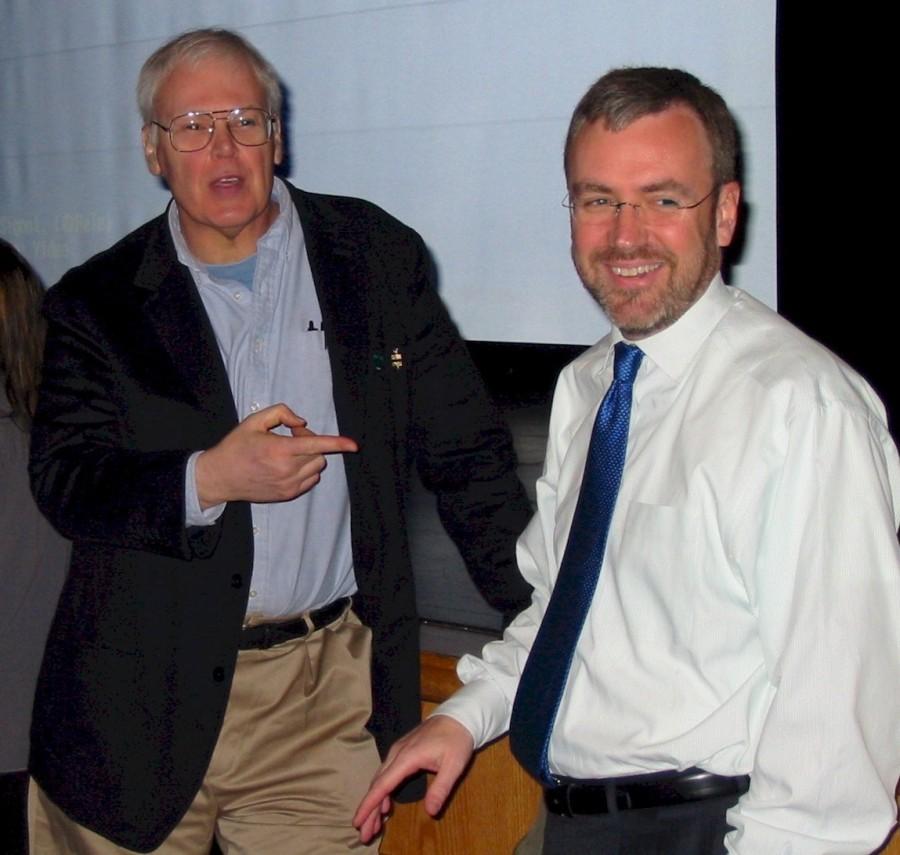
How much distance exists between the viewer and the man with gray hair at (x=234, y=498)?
172cm

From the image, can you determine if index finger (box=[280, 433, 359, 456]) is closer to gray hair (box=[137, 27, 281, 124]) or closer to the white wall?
gray hair (box=[137, 27, 281, 124])

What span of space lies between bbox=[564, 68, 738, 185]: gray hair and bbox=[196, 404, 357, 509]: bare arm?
0.51 meters

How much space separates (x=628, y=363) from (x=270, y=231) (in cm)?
68

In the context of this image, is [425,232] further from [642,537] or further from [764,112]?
[642,537]

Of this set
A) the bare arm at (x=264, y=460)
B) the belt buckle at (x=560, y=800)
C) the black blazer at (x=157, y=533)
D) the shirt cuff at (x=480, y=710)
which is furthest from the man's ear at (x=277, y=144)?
the belt buckle at (x=560, y=800)

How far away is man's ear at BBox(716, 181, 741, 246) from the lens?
1.36 metres

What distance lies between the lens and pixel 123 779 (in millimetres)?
1732

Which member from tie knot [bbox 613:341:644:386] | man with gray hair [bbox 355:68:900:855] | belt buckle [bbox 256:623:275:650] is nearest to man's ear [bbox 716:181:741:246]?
man with gray hair [bbox 355:68:900:855]

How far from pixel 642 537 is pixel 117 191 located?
197cm

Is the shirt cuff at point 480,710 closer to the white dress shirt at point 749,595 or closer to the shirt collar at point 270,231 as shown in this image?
the white dress shirt at point 749,595

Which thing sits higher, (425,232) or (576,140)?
(576,140)

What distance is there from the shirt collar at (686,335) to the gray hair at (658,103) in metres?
0.14

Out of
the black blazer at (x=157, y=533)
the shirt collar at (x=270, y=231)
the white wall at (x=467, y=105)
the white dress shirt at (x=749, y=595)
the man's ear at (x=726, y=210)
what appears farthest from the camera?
the white wall at (x=467, y=105)

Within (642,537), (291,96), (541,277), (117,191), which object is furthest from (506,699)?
(117,191)
